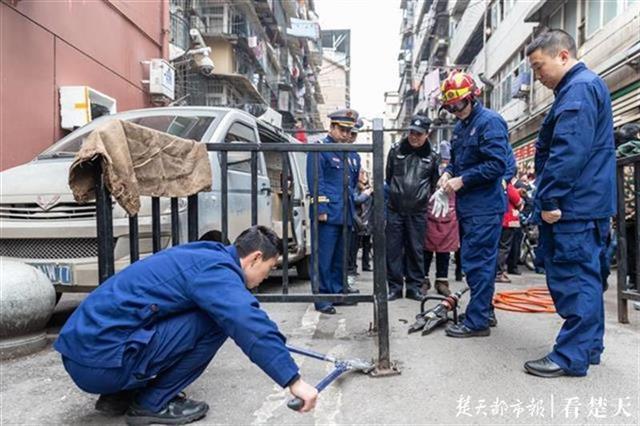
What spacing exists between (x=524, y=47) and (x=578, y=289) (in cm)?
1635

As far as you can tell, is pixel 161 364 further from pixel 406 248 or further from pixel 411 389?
pixel 406 248

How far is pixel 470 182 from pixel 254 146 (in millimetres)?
1628

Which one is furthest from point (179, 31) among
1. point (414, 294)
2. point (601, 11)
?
point (414, 294)

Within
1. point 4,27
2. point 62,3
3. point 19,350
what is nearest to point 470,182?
point 19,350

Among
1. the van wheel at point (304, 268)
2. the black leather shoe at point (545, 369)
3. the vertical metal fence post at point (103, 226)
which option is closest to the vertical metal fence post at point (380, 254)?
the black leather shoe at point (545, 369)

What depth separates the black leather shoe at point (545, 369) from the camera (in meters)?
3.10

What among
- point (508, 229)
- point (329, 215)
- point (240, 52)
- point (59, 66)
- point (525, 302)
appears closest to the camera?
point (329, 215)

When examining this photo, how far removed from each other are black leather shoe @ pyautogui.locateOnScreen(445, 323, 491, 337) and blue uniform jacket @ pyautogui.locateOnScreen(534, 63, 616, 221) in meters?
1.26

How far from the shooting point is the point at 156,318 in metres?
2.35

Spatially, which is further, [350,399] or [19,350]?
[19,350]

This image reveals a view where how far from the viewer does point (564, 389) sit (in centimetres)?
292

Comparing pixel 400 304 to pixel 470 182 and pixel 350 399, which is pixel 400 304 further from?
pixel 350 399

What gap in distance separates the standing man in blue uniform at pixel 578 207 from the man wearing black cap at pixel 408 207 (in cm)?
247

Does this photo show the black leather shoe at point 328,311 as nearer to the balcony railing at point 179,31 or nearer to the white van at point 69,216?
the white van at point 69,216
